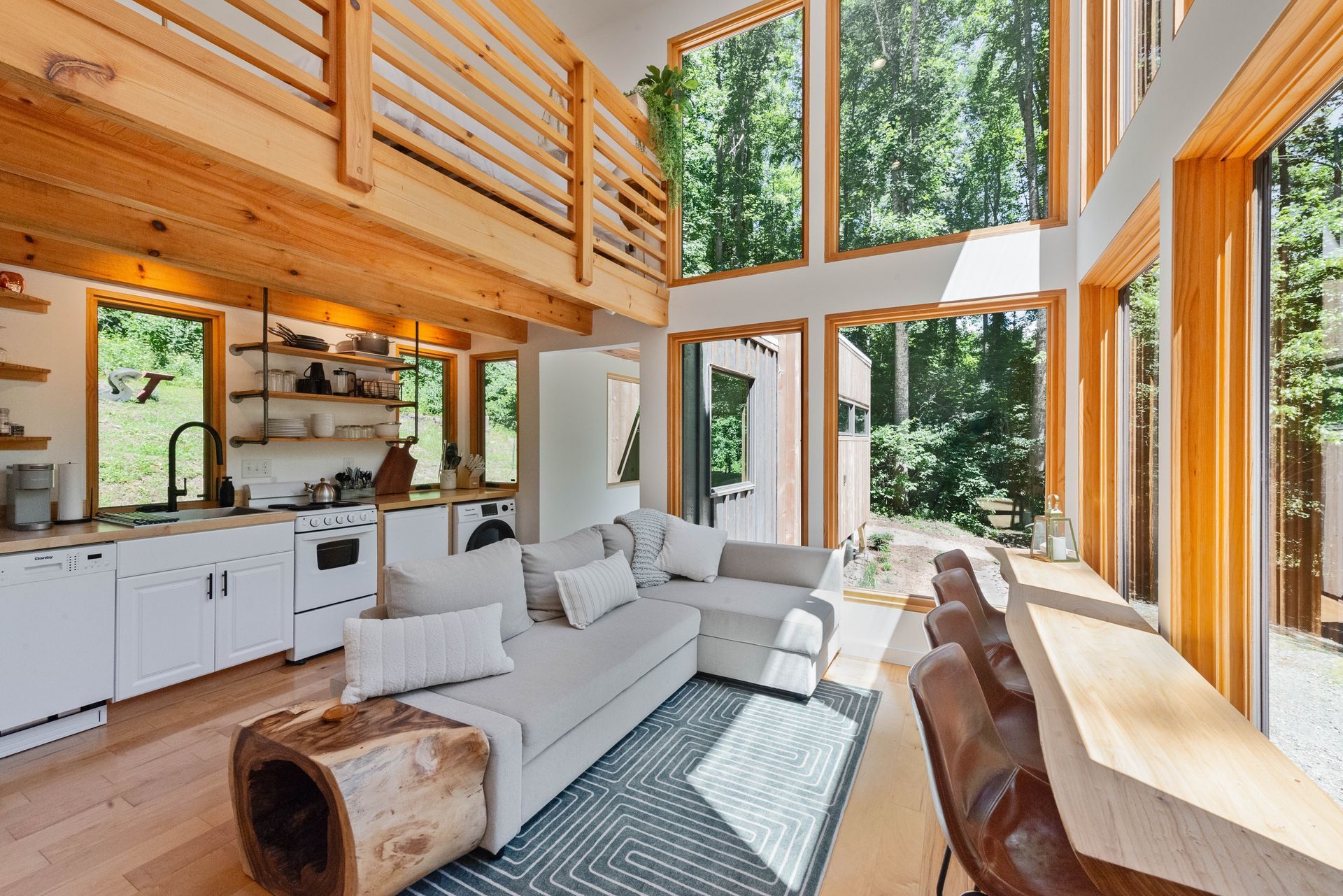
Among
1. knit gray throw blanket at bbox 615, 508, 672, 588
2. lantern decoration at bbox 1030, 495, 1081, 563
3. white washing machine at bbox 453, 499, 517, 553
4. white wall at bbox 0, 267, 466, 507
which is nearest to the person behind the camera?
lantern decoration at bbox 1030, 495, 1081, 563

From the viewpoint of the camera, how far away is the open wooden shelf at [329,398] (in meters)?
3.81

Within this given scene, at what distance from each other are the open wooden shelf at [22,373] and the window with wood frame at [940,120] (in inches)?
173

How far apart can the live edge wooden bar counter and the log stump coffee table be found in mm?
1569

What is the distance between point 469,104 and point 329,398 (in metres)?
2.55

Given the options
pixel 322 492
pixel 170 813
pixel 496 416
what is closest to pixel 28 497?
pixel 322 492

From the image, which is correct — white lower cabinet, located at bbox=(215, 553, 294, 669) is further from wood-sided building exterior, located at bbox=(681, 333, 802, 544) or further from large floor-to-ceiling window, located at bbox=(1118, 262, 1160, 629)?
large floor-to-ceiling window, located at bbox=(1118, 262, 1160, 629)

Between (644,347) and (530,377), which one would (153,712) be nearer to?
(530,377)

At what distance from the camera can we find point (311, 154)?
1.92 meters

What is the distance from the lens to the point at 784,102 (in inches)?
157

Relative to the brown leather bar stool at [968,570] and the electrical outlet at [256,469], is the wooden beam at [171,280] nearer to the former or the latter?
the electrical outlet at [256,469]

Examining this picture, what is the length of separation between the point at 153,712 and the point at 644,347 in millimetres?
3541

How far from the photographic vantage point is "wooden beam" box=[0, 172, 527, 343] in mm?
2123

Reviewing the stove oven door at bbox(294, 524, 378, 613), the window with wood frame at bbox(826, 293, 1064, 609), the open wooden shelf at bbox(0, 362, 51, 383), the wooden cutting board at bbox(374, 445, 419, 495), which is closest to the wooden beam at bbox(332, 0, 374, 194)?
the open wooden shelf at bbox(0, 362, 51, 383)

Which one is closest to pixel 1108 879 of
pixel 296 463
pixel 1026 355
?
pixel 1026 355
